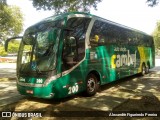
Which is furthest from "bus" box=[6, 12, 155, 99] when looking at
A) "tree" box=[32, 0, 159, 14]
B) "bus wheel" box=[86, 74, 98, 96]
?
"tree" box=[32, 0, 159, 14]

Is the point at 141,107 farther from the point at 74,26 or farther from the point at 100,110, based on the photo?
the point at 74,26

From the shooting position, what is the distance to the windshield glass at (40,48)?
24.2ft

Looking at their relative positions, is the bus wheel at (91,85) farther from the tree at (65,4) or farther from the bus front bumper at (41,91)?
the tree at (65,4)

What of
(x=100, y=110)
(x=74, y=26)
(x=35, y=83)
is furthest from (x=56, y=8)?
(x=100, y=110)

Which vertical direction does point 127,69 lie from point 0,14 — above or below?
below

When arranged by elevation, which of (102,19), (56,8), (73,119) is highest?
(56,8)

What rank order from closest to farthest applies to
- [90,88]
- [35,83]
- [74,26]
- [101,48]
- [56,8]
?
[35,83] → [74,26] → [90,88] → [101,48] → [56,8]

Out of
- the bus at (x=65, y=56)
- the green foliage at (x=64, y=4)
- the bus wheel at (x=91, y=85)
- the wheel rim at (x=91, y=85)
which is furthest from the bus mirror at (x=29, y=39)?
the green foliage at (x=64, y=4)

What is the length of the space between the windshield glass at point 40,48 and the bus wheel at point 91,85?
222 centimetres

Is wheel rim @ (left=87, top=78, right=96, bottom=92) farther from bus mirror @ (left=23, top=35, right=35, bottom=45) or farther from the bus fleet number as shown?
bus mirror @ (left=23, top=35, right=35, bottom=45)

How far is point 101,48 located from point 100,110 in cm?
383

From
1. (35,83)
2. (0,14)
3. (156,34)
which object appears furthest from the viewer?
(156,34)

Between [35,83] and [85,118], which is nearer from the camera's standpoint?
[85,118]

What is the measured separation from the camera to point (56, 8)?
59.1 feet
